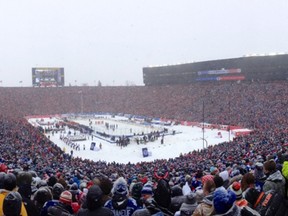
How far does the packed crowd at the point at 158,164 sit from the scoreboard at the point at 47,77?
4.01m

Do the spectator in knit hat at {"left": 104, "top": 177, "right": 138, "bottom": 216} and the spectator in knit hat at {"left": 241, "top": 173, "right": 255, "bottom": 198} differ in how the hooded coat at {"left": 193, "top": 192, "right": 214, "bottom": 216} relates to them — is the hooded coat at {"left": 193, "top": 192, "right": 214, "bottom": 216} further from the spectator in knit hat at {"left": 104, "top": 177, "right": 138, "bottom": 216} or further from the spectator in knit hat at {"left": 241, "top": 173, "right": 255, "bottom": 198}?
the spectator in knit hat at {"left": 241, "top": 173, "right": 255, "bottom": 198}

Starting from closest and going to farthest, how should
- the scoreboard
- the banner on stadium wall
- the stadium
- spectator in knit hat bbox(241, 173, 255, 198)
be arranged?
spectator in knit hat bbox(241, 173, 255, 198) → the stadium → the banner on stadium wall → the scoreboard

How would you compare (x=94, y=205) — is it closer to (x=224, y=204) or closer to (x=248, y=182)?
(x=224, y=204)

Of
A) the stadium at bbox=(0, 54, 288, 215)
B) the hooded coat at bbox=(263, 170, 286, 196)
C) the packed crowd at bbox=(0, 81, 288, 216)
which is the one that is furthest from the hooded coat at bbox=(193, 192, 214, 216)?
the stadium at bbox=(0, 54, 288, 215)

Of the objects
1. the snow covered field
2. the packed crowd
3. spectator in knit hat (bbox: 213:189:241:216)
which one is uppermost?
spectator in knit hat (bbox: 213:189:241:216)

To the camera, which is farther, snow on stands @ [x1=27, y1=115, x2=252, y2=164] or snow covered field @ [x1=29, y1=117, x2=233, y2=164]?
snow on stands @ [x1=27, y1=115, x2=252, y2=164]

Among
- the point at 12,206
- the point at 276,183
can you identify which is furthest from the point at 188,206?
Result: the point at 12,206

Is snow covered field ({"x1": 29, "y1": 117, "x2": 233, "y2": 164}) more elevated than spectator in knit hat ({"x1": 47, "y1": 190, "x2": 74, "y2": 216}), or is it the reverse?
spectator in knit hat ({"x1": 47, "y1": 190, "x2": 74, "y2": 216})

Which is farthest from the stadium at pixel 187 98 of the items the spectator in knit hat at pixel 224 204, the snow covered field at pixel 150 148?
the spectator in knit hat at pixel 224 204

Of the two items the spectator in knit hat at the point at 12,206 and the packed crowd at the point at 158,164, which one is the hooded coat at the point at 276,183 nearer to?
the packed crowd at the point at 158,164

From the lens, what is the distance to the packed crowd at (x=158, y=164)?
177 inches

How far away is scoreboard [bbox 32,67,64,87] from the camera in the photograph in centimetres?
8600

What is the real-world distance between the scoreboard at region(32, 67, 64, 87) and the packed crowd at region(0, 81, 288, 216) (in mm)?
4007

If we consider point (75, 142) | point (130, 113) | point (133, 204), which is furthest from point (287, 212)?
point (130, 113)
